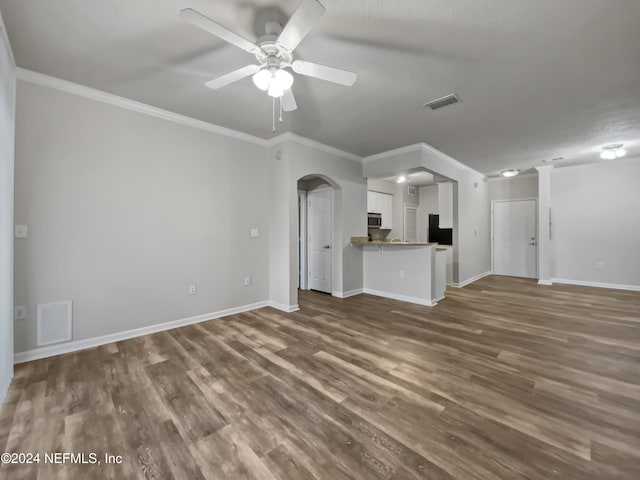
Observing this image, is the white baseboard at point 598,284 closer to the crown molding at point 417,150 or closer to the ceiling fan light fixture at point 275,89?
the crown molding at point 417,150

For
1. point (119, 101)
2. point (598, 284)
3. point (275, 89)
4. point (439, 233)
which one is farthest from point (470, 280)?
point (119, 101)

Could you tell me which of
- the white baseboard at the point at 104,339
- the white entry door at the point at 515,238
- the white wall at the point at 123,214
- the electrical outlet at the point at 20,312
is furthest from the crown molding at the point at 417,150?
the electrical outlet at the point at 20,312

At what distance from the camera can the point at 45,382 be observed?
7.03ft

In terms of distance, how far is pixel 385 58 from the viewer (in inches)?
88.5

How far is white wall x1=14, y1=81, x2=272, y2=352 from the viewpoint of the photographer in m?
2.53

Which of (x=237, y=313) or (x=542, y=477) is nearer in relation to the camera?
(x=542, y=477)

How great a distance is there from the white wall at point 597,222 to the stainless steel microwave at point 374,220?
3898mm

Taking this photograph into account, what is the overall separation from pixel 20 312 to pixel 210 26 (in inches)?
117

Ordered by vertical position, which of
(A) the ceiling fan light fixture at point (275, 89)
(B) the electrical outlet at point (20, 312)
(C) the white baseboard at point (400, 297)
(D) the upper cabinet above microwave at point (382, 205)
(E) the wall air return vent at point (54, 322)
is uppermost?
(A) the ceiling fan light fixture at point (275, 89)

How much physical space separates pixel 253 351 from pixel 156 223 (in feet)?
6.30

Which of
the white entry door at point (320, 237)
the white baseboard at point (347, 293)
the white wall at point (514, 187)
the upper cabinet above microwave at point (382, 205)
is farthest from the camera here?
the upper cabinet above microwave at point (382, 205)

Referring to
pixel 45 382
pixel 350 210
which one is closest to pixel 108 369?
pixel 45 382

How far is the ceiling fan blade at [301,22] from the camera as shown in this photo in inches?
55.1

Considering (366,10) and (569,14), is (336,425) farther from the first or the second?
(569,14)
